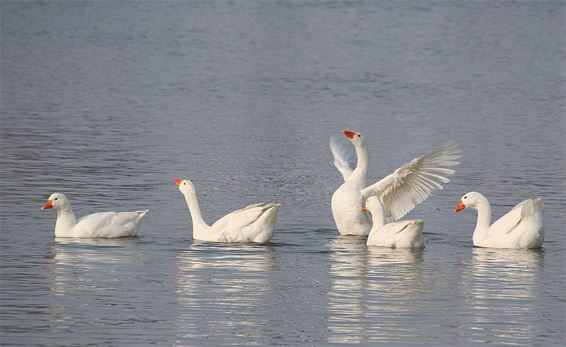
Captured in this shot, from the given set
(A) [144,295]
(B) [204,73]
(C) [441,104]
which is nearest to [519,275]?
(A) [144,295]

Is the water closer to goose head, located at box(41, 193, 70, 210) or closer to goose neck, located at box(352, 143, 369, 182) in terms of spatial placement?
goose head, located at box(41, 193, 70, 210)

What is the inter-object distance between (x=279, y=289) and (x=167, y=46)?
40692 mm

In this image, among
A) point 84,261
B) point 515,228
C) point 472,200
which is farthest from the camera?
point 472,200

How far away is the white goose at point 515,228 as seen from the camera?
56.2 feet

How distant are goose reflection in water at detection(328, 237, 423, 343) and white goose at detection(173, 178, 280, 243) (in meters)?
0.86

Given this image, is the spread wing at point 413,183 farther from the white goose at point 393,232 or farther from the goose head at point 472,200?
the white goose at point 393,232

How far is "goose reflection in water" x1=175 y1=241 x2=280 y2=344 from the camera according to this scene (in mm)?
12742

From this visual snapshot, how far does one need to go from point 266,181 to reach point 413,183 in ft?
13.0

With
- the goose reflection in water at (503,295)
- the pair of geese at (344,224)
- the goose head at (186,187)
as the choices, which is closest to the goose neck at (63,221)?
the pair of geese at (344,224)

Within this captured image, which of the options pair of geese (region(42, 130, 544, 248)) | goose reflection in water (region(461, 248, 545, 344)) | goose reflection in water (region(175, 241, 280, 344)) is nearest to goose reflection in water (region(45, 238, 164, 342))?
pair of geese (region(42, 130, 544, 248))

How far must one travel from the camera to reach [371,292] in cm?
1451

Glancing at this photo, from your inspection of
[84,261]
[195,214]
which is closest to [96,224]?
[195,214]

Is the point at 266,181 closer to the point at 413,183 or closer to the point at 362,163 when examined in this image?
the point at 362,163

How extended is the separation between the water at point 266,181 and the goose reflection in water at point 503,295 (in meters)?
0.04
